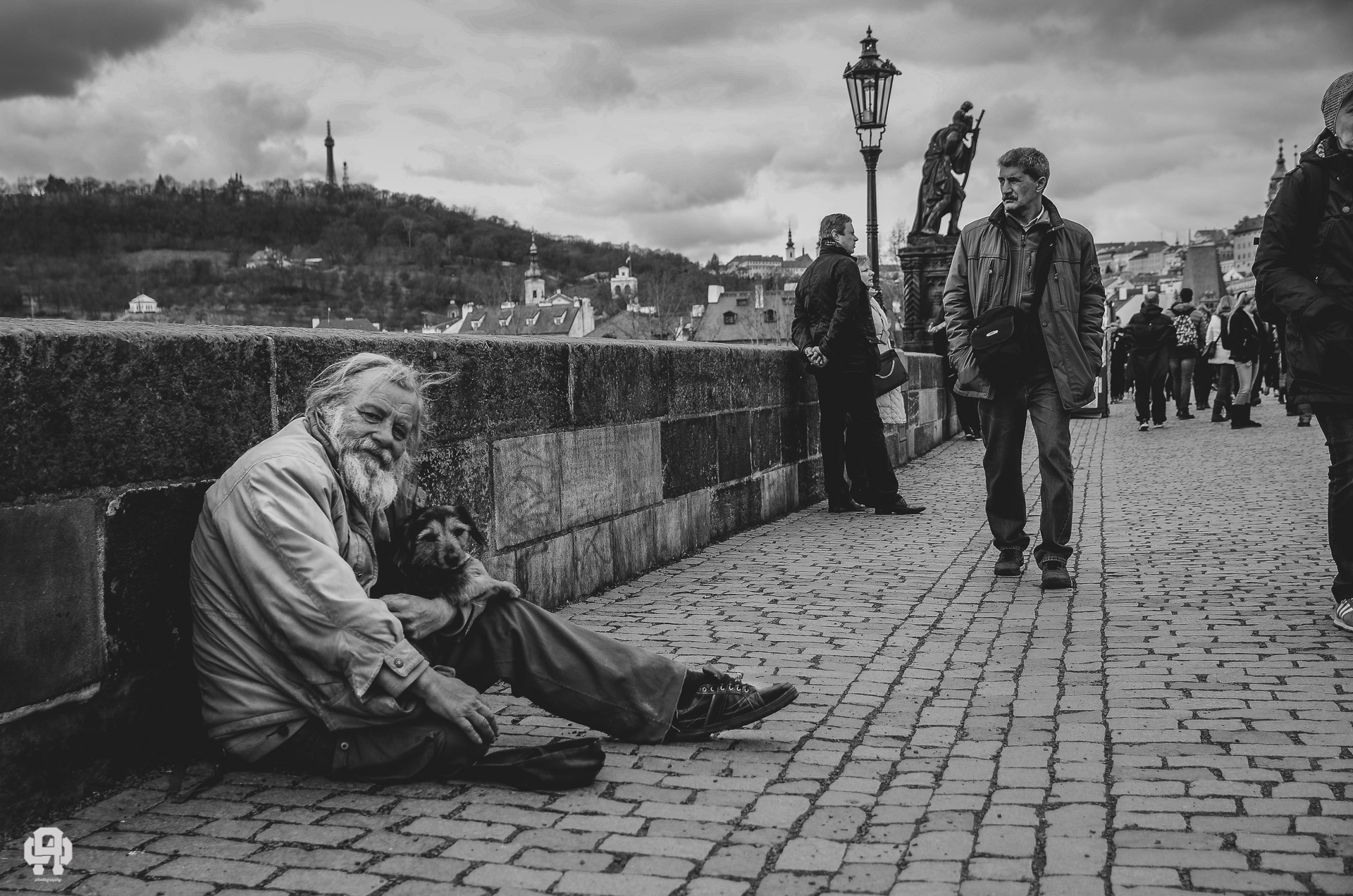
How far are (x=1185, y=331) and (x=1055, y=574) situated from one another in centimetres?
1282

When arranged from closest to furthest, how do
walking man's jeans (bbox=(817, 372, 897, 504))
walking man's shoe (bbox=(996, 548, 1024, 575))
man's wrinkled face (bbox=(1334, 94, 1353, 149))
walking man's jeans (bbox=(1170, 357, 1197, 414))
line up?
man's wrinkled face (bbox=(1334, 94, 1353, 149)), walking man's shoe (bbox=(996, 548, 1024, 575)), walking man's jeans (bbox=(817, 372, 897, 504)), walking man's jeans (bbox=(1170, 357, 1197, 414))

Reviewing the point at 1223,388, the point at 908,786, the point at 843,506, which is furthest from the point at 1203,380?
the point at 908,786

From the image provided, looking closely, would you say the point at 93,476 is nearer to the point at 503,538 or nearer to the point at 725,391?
the point at 503,538

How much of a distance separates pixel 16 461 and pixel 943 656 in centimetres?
318

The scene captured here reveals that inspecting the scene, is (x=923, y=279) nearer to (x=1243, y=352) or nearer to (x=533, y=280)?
(x=1243, y=352)

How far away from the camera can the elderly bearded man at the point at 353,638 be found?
3061 mm

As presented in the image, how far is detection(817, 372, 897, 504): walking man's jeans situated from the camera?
28.9 ft

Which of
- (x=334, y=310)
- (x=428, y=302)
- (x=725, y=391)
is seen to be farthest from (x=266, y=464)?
(x=428, y=302)

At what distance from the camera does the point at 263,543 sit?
3080mm

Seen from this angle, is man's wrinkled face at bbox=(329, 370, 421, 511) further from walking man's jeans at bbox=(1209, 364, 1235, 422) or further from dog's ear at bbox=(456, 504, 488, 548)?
walking man's jeans at bbox=(1209, 364, 1235, 422)

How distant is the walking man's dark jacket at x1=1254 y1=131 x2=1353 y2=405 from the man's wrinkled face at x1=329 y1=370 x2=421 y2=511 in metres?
3.30

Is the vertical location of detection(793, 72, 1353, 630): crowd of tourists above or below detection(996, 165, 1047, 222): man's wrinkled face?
below

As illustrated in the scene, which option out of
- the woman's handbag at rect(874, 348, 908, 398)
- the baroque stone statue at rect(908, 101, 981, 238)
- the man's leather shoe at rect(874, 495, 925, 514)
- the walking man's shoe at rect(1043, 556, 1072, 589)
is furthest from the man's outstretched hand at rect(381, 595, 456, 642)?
the baroque stone statue at rect(908, 101, 981, 238)

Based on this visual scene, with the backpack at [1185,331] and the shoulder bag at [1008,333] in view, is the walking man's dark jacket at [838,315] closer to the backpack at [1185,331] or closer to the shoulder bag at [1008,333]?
the shoulder bag at [1008,333]
